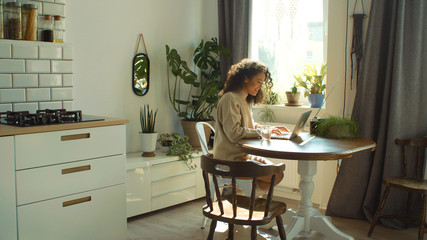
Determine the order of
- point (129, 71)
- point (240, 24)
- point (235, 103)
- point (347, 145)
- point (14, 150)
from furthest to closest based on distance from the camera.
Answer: point (240, 24) → point (129, 71) → point (235, 103) → point (347, 145) → point (14, 150)

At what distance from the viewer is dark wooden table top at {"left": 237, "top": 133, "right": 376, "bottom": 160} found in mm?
2531

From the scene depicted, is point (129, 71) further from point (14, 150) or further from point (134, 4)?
point (14, 150)

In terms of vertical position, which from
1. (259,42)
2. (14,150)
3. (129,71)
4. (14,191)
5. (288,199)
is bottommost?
(288,199)

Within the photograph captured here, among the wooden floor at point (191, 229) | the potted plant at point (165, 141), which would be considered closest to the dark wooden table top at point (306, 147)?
the wooden floor at point (191, 229)

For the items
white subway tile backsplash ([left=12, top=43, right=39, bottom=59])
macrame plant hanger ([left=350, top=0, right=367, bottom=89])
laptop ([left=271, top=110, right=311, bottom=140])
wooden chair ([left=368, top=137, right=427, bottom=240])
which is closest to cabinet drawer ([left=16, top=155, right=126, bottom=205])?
Result: white subway tile backsplash ([left=12, top=43, right=39, bottom=59])

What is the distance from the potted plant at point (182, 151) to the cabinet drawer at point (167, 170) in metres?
0.05

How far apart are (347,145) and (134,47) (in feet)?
6.94

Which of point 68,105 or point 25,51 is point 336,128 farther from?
point 25,51

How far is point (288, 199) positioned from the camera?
14.0ft

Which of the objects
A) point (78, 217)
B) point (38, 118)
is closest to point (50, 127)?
point (38, 118)

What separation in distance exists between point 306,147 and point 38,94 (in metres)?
1.88

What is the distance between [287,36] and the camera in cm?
442

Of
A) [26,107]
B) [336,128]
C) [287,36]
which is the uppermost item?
[287,36]

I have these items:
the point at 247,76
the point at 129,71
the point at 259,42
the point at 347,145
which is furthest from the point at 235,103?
the point at 259,42
